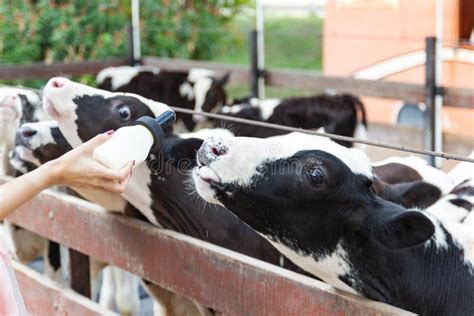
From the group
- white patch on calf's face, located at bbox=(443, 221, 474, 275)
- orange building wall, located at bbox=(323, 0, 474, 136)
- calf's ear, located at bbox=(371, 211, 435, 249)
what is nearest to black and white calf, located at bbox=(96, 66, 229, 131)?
orange building wall, located at bbox=(323, 0, 474, 136)

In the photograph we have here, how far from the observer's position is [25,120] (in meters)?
5.14

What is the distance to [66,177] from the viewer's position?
2340 millimetres

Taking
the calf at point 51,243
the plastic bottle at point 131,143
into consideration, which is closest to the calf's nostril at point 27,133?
the calf at point 51,243

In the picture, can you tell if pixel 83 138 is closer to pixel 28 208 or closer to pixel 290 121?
pixel 28 208

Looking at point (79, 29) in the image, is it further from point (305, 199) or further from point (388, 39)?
point (305, 199)

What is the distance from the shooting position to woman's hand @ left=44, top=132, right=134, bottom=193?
2.31 metres

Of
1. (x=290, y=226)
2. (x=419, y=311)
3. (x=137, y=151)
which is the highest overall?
(x=137, y=151)

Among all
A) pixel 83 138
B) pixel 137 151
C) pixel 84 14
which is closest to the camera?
pixel 137 151

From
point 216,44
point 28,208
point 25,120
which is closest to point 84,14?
point 216,44

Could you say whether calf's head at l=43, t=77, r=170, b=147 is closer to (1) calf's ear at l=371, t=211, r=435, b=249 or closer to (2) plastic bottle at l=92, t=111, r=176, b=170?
(2) plastic bottle at l=92, t=111, r=176, b=170

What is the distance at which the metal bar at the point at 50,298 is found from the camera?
388 centimetres

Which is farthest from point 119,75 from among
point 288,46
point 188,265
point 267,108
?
point 288,46

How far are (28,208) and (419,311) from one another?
2.19m

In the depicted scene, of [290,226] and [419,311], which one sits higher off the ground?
[290,226]
